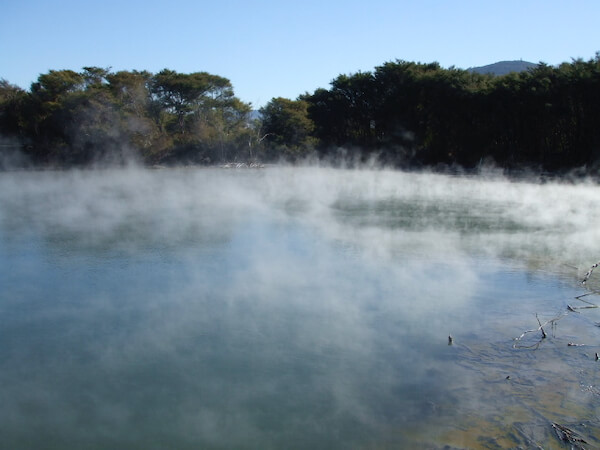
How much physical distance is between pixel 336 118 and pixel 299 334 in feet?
70.2

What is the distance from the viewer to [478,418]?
3.19 m

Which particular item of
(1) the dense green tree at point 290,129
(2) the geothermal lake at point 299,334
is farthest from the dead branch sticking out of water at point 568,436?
(1) the dense green tree at point 290,129

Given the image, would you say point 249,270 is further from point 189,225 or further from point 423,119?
point 423,119

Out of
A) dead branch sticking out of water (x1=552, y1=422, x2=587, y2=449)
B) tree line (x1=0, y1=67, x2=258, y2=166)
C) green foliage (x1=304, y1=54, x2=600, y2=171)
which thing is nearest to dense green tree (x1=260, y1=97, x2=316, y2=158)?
green foliage (x1=304, y1=54, x2=600, y2=171)

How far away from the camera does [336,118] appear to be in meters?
25.0

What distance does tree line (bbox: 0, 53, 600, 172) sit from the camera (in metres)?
16.8

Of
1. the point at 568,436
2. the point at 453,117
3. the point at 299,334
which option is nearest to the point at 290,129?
the point at 453,117

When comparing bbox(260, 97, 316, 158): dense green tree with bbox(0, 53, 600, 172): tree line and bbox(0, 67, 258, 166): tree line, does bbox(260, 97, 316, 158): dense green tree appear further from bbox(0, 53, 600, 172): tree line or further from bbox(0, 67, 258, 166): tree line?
bbox(0, 67, 258, 166): tree line

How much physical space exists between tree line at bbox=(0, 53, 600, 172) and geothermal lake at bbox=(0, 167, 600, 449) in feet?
27.8

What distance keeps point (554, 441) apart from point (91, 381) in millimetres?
2887

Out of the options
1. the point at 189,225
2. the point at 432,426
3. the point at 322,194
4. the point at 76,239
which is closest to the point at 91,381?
the point at 432,426

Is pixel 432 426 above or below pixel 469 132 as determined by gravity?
below

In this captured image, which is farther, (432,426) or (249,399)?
(249,399)

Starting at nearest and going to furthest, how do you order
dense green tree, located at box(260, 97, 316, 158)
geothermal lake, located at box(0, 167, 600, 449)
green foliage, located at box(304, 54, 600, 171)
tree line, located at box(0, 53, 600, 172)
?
1. geothermal lake, located at box(0, 167, 600, 449)
2. green foliage, located at box(304, 54, 600, 171)
3. tree line, located at box(0, 53, 600, 172)
4. dense green tree, located at box(260, 97, 316, 158)
